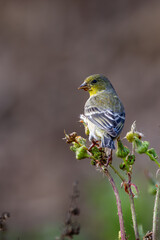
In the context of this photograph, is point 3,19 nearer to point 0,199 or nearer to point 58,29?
point 58,29

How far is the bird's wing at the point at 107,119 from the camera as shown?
3879 mm

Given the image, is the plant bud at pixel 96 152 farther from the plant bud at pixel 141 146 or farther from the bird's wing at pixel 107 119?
the bird's wing at pixel 107 119

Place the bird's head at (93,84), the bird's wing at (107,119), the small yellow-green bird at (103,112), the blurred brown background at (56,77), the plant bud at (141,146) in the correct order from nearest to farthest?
the plant bud at (141,146), the small yellow-green bird at (103,112), the bird's wing at (107,119), the bird's head at (93,84), the blurred brown background at (56,77)

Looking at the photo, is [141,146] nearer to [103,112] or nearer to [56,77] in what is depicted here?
[103,112]

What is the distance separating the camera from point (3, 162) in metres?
11.6

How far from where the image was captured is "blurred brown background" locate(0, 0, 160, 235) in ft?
35.8

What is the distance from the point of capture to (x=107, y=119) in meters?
4.18

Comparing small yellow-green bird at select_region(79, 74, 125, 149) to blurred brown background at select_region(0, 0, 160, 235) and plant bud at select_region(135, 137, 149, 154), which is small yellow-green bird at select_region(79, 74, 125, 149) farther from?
blurred brown background at select_region(0, 0, 160, 235)

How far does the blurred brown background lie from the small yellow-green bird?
497 centimetres

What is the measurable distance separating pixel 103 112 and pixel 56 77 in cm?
936

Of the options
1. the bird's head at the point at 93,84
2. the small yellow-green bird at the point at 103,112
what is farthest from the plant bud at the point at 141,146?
the bird's head at the point at 93,84

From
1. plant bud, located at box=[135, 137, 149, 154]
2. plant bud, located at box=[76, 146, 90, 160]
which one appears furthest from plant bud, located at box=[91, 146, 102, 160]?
plant bud, located at box=[135, 137, 149, 154]

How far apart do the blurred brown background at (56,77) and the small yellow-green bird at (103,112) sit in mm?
4971

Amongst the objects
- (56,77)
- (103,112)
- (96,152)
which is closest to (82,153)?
(96,152)
